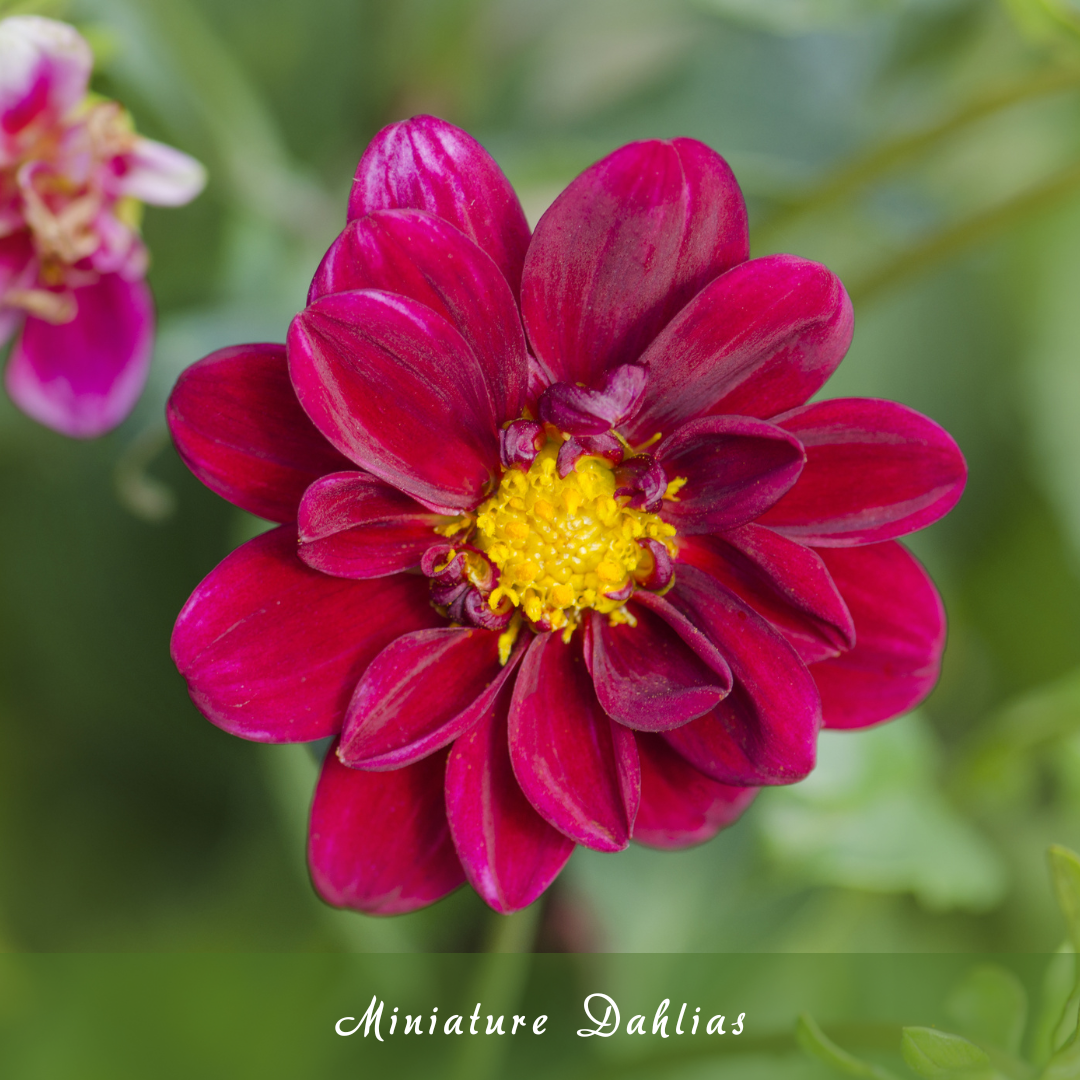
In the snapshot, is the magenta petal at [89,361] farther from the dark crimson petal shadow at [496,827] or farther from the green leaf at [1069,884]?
the green leaf at [1069,884]

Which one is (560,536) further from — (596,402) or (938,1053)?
(938,1053)

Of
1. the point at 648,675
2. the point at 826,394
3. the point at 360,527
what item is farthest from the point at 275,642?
the point at 826,394

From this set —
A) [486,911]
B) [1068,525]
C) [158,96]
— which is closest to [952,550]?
[1068,525]

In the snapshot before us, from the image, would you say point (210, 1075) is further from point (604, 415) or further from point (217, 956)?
point (604, 415)

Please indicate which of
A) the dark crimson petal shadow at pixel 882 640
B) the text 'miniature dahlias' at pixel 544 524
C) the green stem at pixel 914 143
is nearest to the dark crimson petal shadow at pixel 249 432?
the text 'miniature dahlias' at pixel 544 524

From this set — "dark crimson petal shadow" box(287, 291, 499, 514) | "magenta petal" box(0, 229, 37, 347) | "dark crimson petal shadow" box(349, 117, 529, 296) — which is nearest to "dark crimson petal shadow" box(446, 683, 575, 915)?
"dark crimson petal shadow" box(287, 291, 499, 514)

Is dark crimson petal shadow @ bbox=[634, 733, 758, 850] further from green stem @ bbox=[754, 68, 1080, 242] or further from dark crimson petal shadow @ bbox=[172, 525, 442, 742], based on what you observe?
green stem @ bbox=[754, 68, 1080, 242]

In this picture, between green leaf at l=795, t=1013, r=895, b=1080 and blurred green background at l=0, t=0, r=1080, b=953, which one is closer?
green leaf at l=795, t=1013, r=895, b=1080
